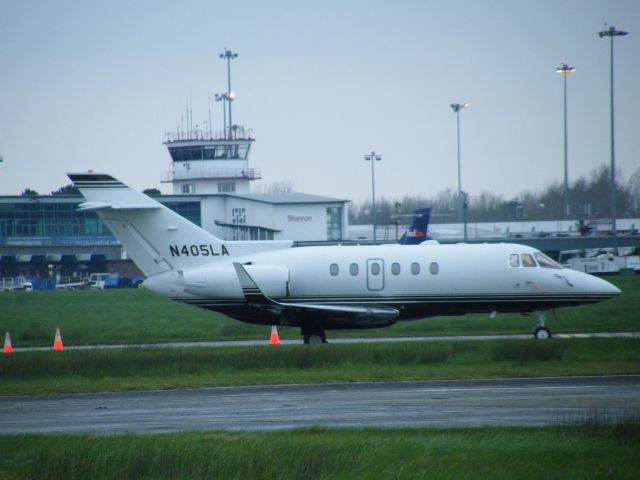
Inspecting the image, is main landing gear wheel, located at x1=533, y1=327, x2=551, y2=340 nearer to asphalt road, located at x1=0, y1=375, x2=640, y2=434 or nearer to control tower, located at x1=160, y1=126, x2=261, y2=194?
asphalt road, located at x1=0, y1=375, x2=640, y2=434

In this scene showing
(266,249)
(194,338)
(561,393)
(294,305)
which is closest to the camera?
(561,393)

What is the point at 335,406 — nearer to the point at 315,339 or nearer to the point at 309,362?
the point at 309,362

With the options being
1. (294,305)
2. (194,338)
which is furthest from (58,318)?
(294,305)

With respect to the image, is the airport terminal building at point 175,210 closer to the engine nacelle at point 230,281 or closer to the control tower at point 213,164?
the control tower at point 213,164

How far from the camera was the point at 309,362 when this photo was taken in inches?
970

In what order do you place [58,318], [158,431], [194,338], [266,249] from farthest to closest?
[58,318] < [194,338] < [266,249] < [158,431]

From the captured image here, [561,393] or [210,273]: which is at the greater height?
[210,273]

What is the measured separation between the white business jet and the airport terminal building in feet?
143

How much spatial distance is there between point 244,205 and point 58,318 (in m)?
31.3

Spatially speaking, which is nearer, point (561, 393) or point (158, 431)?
point (158, 431)

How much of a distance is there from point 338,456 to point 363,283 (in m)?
17.1

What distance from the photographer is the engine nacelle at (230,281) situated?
2955 centimetres

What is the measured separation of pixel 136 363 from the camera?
2472 cm

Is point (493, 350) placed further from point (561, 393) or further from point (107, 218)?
point (107, 218)
